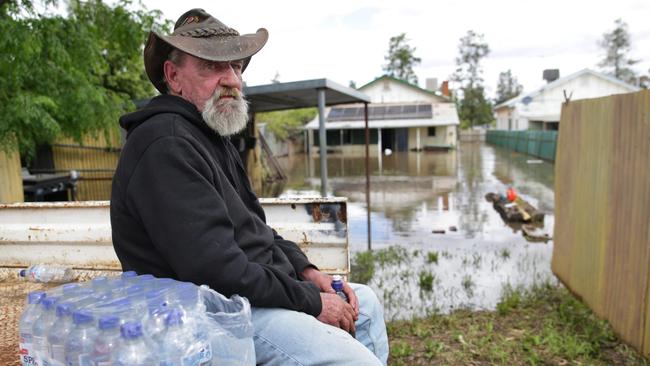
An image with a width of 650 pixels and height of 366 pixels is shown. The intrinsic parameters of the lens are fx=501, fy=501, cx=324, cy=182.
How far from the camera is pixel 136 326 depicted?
1.42 metres

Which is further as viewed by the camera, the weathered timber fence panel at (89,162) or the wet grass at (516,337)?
the weathered timber fence panel at (89,162)

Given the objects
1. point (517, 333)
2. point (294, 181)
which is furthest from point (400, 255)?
point (294, 181)

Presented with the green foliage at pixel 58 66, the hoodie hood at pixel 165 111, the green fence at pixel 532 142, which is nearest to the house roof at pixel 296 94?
the green foliage at pixel 58 66

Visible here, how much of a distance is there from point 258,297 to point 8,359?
49.7 inches

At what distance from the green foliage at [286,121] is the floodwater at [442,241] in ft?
38.8

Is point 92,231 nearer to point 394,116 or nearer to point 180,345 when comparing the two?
point 180,345

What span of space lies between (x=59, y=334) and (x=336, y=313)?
106cm

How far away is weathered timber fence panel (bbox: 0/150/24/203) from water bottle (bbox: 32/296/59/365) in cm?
533

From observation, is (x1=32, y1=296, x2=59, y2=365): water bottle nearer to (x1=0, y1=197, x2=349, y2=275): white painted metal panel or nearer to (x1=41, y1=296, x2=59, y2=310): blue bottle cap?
(x1=41, y1=296, x2=59, y2=310): blue bottle cap

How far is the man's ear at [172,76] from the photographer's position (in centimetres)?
223

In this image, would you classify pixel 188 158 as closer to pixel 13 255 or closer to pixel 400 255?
pixel 13 255

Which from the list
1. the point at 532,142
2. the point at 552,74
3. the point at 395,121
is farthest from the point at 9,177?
the point at 552,74

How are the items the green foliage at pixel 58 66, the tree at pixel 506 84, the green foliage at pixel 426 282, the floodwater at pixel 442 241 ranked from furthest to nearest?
1. the tree at pixel 506 84
2. the green foliage at pixel 426 282
3. the floodwater at pixel 442 241
4. the green foliage at pixel 58 66

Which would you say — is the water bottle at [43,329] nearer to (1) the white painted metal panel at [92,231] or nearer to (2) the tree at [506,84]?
(1) the white painted metal panel at [92,231]
